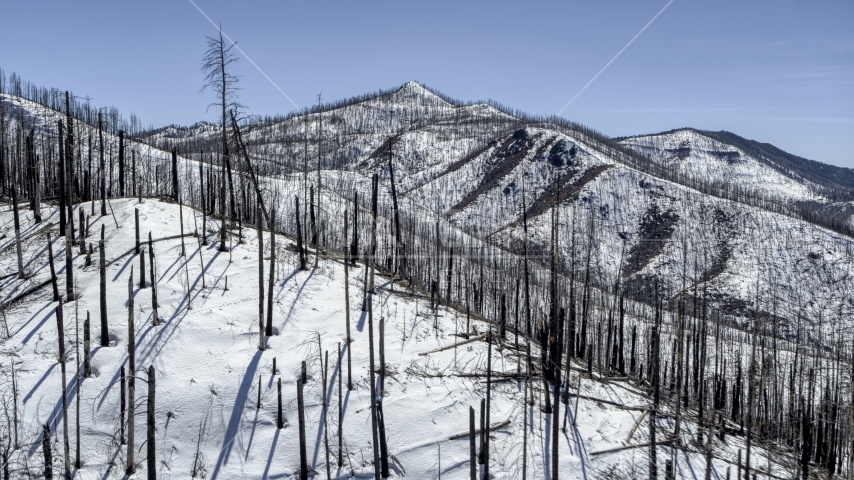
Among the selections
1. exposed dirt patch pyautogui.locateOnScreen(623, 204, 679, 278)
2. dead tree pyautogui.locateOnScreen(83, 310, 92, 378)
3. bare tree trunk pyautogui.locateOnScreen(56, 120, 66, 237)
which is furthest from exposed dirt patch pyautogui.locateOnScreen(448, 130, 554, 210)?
dead tree pyautogui.locateOnScreen(83, 310, 92, 378)

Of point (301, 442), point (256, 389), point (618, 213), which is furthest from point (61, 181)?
point (618, 213)

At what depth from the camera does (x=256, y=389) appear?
1998 cm

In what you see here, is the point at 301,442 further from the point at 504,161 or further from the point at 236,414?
the point at 504,161

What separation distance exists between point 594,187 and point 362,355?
Result: 11772 centimetres

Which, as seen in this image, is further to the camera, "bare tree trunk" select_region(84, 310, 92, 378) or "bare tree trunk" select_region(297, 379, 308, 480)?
"bare tree trunk" select_region(84, 310, 92, 378)

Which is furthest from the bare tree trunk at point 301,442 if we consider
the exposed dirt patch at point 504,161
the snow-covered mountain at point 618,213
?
the exposed dirt patch at point 504,161

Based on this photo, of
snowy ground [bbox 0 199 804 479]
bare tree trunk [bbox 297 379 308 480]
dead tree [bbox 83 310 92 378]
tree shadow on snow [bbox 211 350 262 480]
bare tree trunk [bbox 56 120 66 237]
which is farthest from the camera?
bare tree trunk [bbox 56 120 66 237]

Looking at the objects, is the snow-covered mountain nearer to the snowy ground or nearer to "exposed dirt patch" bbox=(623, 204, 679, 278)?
"exposed dirt patch" bbox=(623, 204, 679, 278)

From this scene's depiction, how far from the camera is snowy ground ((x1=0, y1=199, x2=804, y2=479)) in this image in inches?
699

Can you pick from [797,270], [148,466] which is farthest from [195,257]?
[797,270]

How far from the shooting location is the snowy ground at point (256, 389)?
17750mm

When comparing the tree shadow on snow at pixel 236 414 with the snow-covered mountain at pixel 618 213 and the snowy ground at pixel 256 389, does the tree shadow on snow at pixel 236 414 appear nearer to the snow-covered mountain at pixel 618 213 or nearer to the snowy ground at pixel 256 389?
the snowy ground at pixel 256 389

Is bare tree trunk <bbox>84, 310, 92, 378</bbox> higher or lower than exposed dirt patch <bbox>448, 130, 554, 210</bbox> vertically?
lower

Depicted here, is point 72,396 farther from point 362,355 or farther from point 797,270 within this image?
point 797,270
